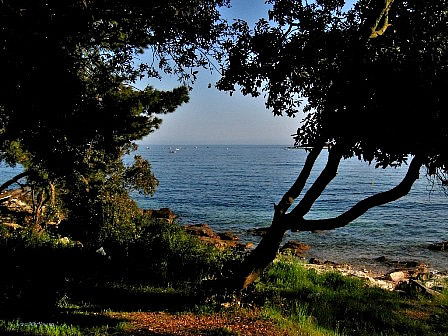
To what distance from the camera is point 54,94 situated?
9266 millimetres

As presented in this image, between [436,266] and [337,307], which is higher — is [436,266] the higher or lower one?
the lower one

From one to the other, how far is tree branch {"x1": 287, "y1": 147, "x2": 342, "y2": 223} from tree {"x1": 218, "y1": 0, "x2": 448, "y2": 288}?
1.0 inches

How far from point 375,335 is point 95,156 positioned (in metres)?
12.2

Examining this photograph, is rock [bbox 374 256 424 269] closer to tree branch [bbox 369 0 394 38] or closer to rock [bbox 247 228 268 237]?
rock [bbox 247 228 268 237]

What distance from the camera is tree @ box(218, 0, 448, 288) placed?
6441 mm

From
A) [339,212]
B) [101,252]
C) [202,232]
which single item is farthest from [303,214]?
[339,212]

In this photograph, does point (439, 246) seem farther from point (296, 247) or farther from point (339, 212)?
point (339, 212)

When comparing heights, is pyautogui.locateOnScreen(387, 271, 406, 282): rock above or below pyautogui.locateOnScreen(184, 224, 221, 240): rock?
above

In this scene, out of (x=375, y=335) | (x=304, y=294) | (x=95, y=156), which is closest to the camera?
(x=375, y=335)

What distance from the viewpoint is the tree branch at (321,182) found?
26.7ft

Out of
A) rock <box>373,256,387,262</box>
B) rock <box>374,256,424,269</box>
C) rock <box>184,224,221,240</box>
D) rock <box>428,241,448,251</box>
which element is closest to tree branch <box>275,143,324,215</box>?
rock <box>374,256,424,269</box>

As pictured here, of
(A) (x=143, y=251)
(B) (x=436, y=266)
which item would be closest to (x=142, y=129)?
(A) (x=143, y=251)

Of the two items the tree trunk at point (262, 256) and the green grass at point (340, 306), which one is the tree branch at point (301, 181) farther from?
the green grass at point (340, 306)

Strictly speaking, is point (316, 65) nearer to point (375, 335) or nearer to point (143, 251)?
point (375, 335)
